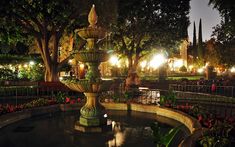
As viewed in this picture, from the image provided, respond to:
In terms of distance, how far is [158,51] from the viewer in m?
31.0

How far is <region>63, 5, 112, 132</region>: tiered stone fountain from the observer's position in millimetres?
8641

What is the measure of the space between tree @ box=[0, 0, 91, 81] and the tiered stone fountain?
32.8ft

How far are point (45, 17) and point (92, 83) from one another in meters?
13.0

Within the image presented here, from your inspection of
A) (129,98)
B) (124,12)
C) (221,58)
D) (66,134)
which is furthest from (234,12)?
(66,134)

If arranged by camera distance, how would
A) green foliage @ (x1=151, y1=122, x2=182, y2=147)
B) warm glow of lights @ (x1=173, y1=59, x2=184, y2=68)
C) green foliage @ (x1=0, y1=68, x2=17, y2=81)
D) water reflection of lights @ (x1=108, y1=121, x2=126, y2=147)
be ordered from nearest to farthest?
green foliage @ (x1=151, y1=122, x2=182, y2=147) < water reflection of lights @ (x1=108, y1=121, x2=126, y2=147) < green foliage @ (x1=0, y1=68, x2=17, y2=81) < warm glow of lights @ (x1=173, y1=59, x2=184, y2=68)

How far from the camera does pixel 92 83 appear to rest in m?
8.53

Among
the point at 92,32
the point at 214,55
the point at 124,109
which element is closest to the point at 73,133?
the point at 92,32

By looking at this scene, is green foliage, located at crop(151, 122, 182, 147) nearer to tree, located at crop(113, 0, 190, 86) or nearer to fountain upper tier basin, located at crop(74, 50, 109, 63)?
fountain upper tier basin, located at crop(74, 50, 109, 63)

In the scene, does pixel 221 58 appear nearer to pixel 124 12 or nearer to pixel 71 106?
pixel 124 12

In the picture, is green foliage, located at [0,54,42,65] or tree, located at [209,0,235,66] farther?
green foliage, located at [0,54,42,65]

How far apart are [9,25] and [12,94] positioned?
525cm

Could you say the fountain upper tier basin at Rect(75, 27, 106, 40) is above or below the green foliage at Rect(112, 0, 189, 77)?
below

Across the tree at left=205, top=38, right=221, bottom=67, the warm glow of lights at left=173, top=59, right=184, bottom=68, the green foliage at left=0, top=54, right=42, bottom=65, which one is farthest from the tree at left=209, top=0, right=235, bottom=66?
the warm glow of lights at left=173, top=59, right=184, bottom=68

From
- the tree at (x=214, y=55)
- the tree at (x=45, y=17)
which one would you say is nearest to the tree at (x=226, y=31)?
the tree at (x=214, y=55)
